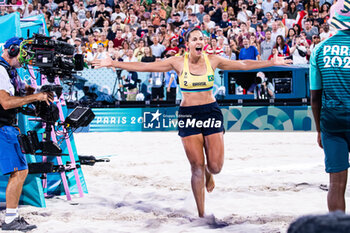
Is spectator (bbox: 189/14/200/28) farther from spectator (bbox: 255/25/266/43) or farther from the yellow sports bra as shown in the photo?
the yellow sports bra

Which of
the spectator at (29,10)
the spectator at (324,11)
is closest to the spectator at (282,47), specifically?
the spectator at (324,11)

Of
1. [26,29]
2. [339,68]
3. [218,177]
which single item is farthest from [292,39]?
[339,68]

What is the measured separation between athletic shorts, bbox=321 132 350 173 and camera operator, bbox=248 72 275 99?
10169 millimetres

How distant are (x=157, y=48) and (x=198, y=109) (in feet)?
34.8

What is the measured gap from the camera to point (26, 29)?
595 cm

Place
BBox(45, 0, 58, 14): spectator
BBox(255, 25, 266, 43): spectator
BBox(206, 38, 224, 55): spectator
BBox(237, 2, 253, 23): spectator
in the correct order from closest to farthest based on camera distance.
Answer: BBox(206, 38, 224, 55): spectator
BBox(255, 25, 266, 43): spectator
BBox(237, 2, 253, 23): spectator
BBox(45, 0, 58, 14): spectator

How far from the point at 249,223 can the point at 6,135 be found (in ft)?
8.76

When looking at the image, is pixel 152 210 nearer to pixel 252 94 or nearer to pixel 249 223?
pixel 249 223

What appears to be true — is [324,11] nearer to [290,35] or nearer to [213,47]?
[290,35]

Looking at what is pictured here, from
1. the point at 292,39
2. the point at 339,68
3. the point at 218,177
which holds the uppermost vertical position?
the point at 339,68

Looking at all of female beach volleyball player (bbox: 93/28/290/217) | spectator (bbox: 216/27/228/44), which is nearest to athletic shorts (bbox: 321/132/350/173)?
female beach volleyball player (bbox: 93/28/290/217)

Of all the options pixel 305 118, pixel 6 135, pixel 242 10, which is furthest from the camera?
pixel 242 10

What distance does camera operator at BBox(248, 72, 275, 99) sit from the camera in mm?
13336

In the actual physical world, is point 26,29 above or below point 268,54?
above
